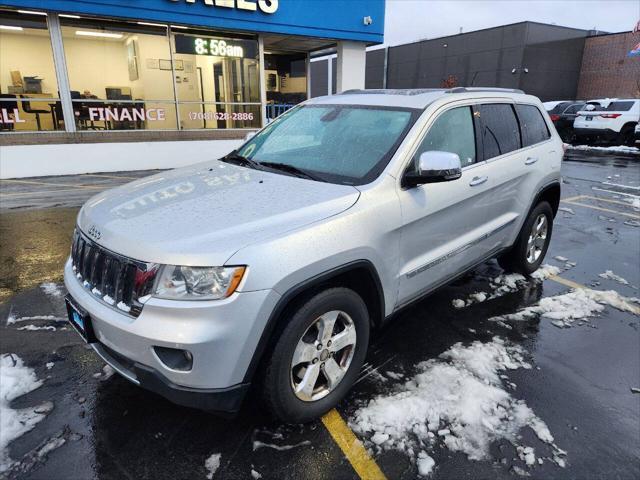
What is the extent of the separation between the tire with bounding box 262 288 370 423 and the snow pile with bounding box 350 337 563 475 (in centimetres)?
24

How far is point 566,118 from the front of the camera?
65.5ft

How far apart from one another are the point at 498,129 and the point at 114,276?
11.0 ft

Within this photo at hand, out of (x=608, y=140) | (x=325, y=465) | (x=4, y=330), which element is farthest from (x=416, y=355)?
(x=608, y=140)

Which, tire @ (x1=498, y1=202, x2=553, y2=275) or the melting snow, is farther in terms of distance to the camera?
tire @ (x1=498, y1=202, x2=553, y2=275)

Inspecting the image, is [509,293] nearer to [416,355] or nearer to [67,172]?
[416,355]

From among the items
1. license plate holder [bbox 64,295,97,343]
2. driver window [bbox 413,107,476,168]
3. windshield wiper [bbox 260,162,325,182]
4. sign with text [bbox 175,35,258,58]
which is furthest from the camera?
sign with text [bbox 175,35,258,58]

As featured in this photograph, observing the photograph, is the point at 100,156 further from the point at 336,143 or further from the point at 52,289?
the point at 336,143

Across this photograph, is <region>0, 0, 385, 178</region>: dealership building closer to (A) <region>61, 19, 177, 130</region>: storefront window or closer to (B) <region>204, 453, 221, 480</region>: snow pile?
(A) <region>61, 19, 177, 130</region>: storefront window

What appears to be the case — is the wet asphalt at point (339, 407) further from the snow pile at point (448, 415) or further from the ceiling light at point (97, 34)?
the ceiling light at point (97, 34)

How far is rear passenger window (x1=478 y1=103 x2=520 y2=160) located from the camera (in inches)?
151

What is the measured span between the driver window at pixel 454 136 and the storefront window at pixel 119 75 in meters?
10.4

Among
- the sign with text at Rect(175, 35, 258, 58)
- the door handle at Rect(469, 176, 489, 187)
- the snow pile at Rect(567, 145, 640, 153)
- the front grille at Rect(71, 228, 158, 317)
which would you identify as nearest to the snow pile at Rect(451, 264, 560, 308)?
the door handle at Rect(469, 176, 489, 187)

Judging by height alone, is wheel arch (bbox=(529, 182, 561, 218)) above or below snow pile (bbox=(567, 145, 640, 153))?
above

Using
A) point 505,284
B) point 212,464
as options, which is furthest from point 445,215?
point 212,464
